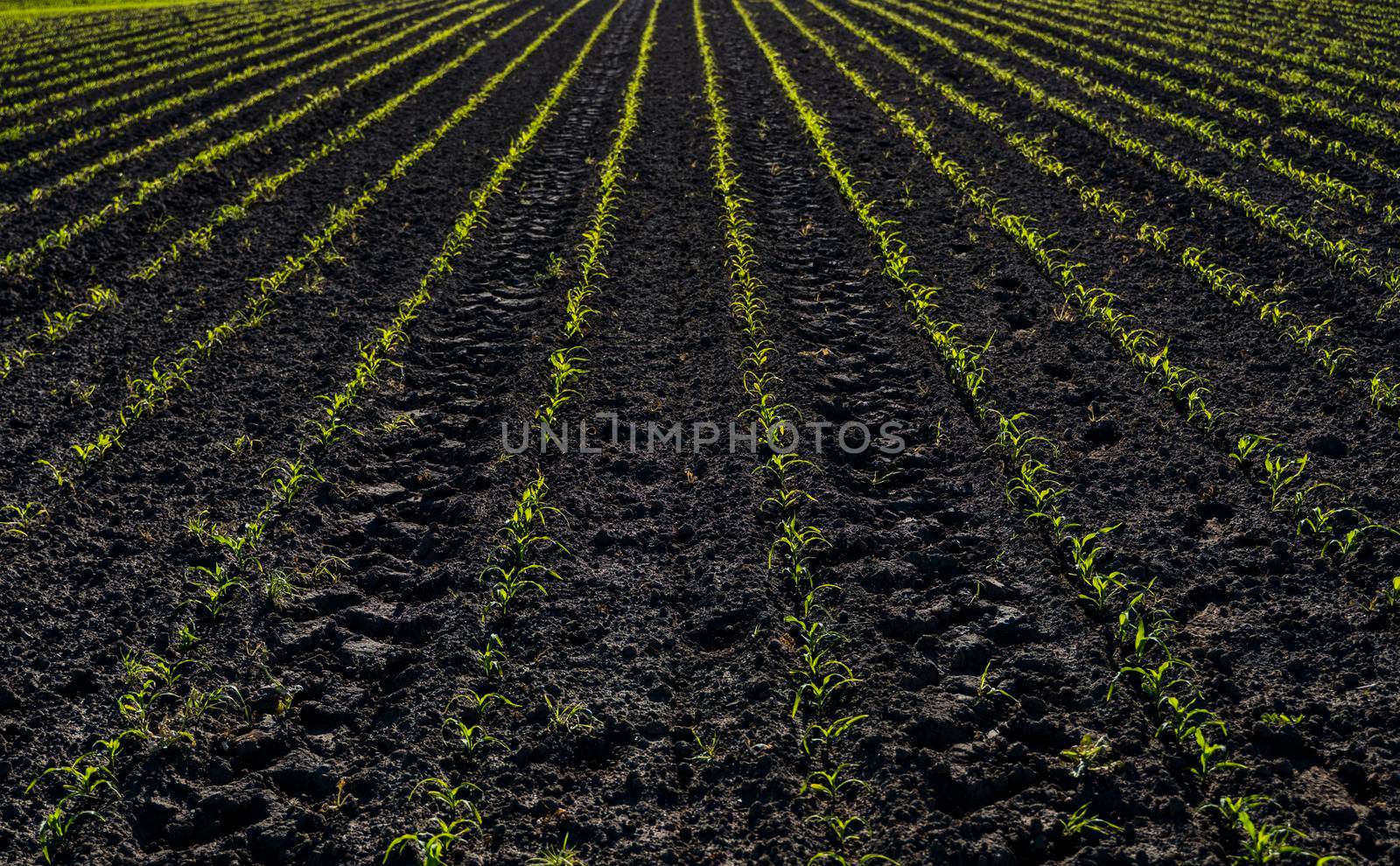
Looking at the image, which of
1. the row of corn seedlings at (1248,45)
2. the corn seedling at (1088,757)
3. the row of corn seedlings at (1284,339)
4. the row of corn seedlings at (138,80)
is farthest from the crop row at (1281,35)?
the row of corn seedlings at (138,80)

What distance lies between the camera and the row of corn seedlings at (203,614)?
3.67m

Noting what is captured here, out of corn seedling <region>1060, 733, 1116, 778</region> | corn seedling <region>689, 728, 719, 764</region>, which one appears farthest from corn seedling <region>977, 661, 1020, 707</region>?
corn seedling <region>689, 728, 719, 764</region>

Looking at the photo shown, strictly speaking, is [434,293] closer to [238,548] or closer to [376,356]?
[376,356]

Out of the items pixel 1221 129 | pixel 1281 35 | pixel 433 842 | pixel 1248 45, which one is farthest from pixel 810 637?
pixel 1281 35

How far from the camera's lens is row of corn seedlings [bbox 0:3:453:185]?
476 inches

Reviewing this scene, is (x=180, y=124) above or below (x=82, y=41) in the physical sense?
below

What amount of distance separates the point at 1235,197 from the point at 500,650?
894 centimetres

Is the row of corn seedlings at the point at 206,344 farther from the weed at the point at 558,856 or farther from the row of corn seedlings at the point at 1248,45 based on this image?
the row of corn seedlings at the point at 1248,45

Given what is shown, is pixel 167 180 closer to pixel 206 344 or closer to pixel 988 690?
pixel 206 344

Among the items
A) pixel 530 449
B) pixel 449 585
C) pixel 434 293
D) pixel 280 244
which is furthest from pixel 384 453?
pixel 280 244

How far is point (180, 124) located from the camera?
1448cm

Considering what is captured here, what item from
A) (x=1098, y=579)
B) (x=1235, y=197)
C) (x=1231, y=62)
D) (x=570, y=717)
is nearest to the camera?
(x=570, y=717)

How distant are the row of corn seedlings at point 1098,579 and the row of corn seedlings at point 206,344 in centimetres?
542

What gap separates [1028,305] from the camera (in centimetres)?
762
